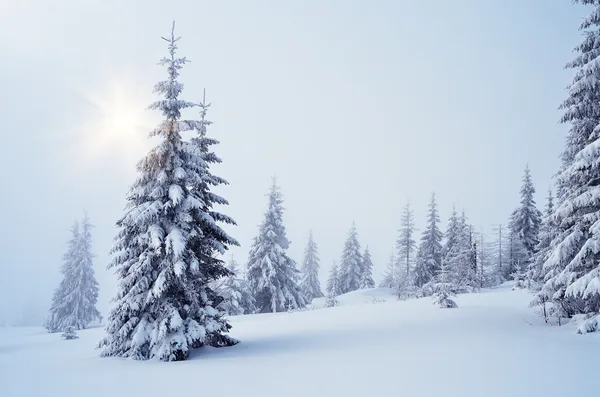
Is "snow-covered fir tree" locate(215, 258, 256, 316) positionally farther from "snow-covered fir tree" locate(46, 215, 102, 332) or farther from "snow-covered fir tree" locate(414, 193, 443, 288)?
"snow-covered fir tree" locate(414, 193, 443, 288)

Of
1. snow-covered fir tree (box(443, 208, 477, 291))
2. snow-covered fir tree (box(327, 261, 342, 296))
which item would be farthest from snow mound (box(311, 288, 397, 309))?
snow-covered fir tree (box(327, 261, 342, 296))

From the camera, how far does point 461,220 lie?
54531mm

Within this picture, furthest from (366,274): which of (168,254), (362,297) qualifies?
(168,254)

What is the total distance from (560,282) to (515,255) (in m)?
42.6

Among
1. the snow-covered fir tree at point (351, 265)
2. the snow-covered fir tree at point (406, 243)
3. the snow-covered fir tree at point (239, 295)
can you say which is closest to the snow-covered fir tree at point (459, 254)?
the snow-covered fir tree at point (406, 243)

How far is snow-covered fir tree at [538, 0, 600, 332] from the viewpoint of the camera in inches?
503

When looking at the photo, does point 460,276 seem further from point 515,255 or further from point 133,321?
point 133,321

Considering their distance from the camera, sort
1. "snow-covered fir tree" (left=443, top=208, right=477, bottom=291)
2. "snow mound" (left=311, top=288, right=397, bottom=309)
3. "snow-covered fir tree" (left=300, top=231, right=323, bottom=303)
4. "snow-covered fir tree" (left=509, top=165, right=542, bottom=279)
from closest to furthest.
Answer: "snow-covered fir tree" (left=443, top=208, right=477, bottom=291), "snow mound" (left=311, top=288, right=397, bottom=309), "snow-covered fir tree" (left=509, top=165, right=542, bottom=279), "snow-covered fir tree" (left=300, top=231, right=323, bottom=303)

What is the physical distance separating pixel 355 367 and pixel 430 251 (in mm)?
48316

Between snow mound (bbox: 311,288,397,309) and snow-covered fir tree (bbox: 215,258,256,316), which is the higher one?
snow-covered fir tree (bbox: 215,258,256,316)

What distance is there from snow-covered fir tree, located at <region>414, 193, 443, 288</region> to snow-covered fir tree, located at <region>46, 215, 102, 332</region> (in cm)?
4139

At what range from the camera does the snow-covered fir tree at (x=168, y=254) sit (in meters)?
Answer: 12.2

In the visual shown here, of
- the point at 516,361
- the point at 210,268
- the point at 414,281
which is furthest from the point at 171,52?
the point at 414,281

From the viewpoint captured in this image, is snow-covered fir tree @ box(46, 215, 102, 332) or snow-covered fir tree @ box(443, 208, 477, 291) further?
snow-covered fir tree @ box(46, 215, 102, 332)
